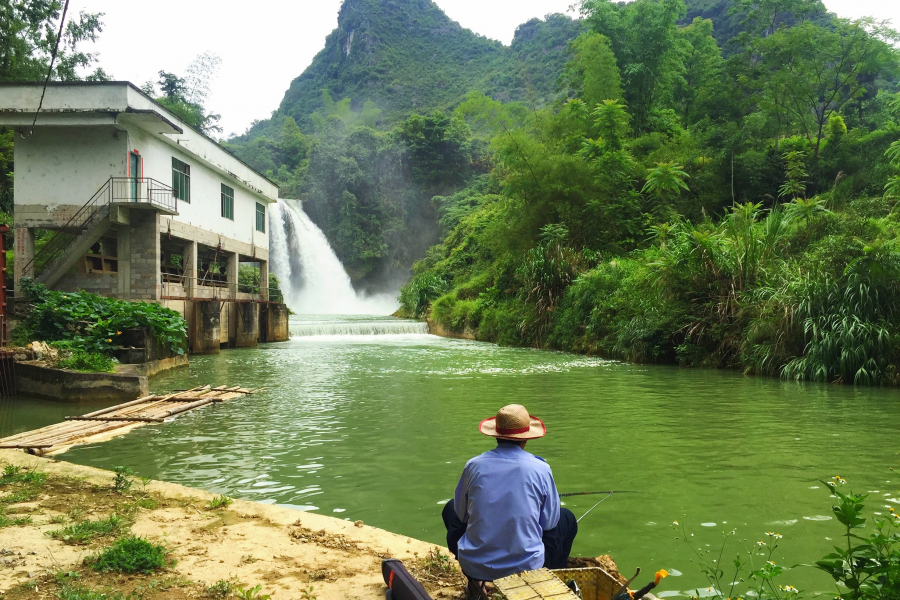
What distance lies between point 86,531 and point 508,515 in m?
2.94

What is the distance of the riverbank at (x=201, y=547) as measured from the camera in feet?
11.7

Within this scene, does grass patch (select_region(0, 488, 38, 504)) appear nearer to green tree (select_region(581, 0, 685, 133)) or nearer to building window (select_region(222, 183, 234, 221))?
building window (select_region(222, 183, 234, 221))

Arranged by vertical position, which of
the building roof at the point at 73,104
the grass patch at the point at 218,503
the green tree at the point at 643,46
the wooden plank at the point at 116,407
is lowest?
the grass patch at the point at 218,503

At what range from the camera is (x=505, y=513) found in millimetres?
3104

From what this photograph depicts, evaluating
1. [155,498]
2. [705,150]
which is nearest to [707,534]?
[155,498]

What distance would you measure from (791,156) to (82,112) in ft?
73.7

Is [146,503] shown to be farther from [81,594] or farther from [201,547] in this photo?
[81,594]

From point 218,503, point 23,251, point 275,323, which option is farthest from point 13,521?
point 275,323

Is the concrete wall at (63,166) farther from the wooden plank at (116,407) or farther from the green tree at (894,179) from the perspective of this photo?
the green tree at (894,179)

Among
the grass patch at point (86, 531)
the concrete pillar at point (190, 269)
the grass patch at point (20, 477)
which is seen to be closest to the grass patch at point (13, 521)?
the grass patch at point (86, 531)

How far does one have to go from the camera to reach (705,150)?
86.8ft

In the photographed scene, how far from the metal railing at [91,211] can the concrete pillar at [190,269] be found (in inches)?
118

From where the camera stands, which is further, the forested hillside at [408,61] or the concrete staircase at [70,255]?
the forested hillside at [408,61]

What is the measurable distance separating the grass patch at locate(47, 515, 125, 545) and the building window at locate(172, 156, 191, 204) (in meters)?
18.6
